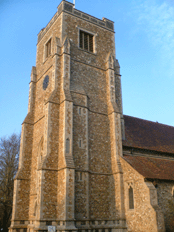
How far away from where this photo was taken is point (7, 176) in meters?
27.1

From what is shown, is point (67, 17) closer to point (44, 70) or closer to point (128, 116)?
point (44, 70)

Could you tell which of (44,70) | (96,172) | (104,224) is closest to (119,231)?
(104,224)

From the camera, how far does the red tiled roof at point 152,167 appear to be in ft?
58.5

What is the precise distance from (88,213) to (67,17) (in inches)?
657

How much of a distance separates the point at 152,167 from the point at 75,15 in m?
15.2

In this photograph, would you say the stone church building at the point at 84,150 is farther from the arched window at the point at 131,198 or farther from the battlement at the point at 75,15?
the battlement at the point at 75,15

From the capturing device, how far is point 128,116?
27438mm

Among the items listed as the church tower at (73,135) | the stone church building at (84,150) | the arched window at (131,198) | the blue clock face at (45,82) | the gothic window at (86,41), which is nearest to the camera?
the stone church building at (84,150)

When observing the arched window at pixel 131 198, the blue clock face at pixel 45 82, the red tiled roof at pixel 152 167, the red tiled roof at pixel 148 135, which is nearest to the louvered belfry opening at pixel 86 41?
the blue clock face at pixel 45 82

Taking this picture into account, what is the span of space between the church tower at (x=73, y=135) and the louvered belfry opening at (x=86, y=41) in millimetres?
99

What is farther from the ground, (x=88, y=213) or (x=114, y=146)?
(x=114, y=146)

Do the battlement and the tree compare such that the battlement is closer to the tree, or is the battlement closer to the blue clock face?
the blue clock face

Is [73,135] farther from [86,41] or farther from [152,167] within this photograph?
[86,41]

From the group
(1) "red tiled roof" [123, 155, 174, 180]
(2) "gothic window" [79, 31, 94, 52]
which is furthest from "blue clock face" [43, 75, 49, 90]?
(1) "red tiled roof" [123, 155, 174, 180]
